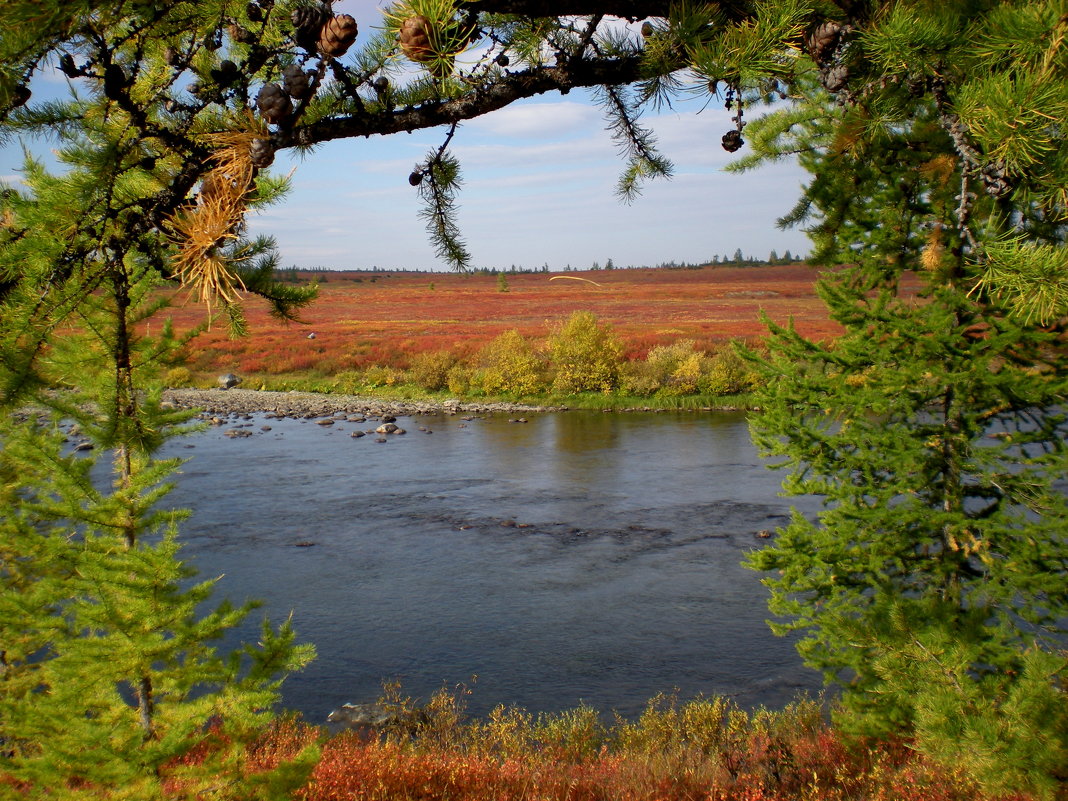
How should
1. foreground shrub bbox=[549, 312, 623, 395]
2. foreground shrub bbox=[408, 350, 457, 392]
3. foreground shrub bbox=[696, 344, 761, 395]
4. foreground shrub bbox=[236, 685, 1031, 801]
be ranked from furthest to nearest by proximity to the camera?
foreground shrub bbox=[408, 350, 457, 392] < foreground shrub bbox=[549, 312, 623, 395] < foreground shrub bbox=[696, 344, 761, 395] < foreground shrub bbox=[236, 685, 1031, 801]

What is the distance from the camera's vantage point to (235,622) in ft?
15.3

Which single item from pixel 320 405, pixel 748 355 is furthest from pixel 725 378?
pixel 748 355

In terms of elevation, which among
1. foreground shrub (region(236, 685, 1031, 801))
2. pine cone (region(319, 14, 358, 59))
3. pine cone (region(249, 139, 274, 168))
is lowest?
foreground shrub (region(236, 685, 1031, 801))

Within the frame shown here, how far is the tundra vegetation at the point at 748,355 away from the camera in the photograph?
1.54 meters

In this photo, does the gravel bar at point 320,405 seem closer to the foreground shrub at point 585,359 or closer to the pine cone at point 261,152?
the foreground shrub at point 585,359

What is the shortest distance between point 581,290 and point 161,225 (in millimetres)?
74418

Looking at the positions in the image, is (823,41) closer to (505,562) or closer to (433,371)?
(505,562)

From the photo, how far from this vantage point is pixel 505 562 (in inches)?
480

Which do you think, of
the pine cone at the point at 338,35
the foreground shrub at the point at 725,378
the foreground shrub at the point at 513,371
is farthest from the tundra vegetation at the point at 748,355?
the foreground shrub at the point at 513,371

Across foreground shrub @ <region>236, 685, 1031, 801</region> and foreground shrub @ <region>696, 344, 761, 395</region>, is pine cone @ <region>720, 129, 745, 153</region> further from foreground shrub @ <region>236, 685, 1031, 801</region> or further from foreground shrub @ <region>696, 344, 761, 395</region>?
foreground shrub @ <region>696, 344, 761, 395</region>

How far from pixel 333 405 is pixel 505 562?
640 inches

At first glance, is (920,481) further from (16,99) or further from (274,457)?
(274,457)

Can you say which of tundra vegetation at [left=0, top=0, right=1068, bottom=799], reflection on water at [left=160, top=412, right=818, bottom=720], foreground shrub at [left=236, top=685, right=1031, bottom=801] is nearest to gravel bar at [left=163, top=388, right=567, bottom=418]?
reflection on water at [left=160, top=412, right=818, bottom=720]

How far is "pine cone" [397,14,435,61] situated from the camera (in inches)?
58.2
